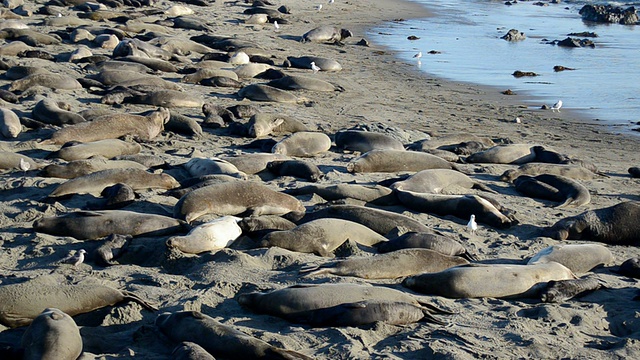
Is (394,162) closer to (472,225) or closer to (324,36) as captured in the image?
(472,225)

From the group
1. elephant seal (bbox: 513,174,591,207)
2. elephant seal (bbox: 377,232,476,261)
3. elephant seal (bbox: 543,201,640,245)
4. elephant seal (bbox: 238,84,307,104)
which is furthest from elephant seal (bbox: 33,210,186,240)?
elephant seal (bbox: 238,84,307,104)

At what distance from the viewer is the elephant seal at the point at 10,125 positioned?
7.52m

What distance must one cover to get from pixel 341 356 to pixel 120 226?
2.13 m

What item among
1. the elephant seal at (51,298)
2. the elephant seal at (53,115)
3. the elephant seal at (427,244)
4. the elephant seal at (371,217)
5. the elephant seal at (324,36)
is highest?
the elephant seal at (51,298)

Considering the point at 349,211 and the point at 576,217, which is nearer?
the point at 349,211

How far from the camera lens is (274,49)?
49.9 ft

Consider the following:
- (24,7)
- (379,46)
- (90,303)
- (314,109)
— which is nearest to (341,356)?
(90,303)

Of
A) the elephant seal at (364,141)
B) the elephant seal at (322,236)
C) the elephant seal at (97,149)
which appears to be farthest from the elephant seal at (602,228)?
the elephant seal at (97,149)

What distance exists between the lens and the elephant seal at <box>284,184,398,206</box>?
6.28 metres

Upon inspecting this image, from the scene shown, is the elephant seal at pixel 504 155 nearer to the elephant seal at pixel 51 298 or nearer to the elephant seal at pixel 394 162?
the elephant seal at pixel 394 162

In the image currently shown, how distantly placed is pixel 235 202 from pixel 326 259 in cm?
104

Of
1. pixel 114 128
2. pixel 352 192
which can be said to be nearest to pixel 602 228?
pixel 352 192

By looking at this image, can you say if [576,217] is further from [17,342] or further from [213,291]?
[17,342]

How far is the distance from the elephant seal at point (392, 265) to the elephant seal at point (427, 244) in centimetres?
21
